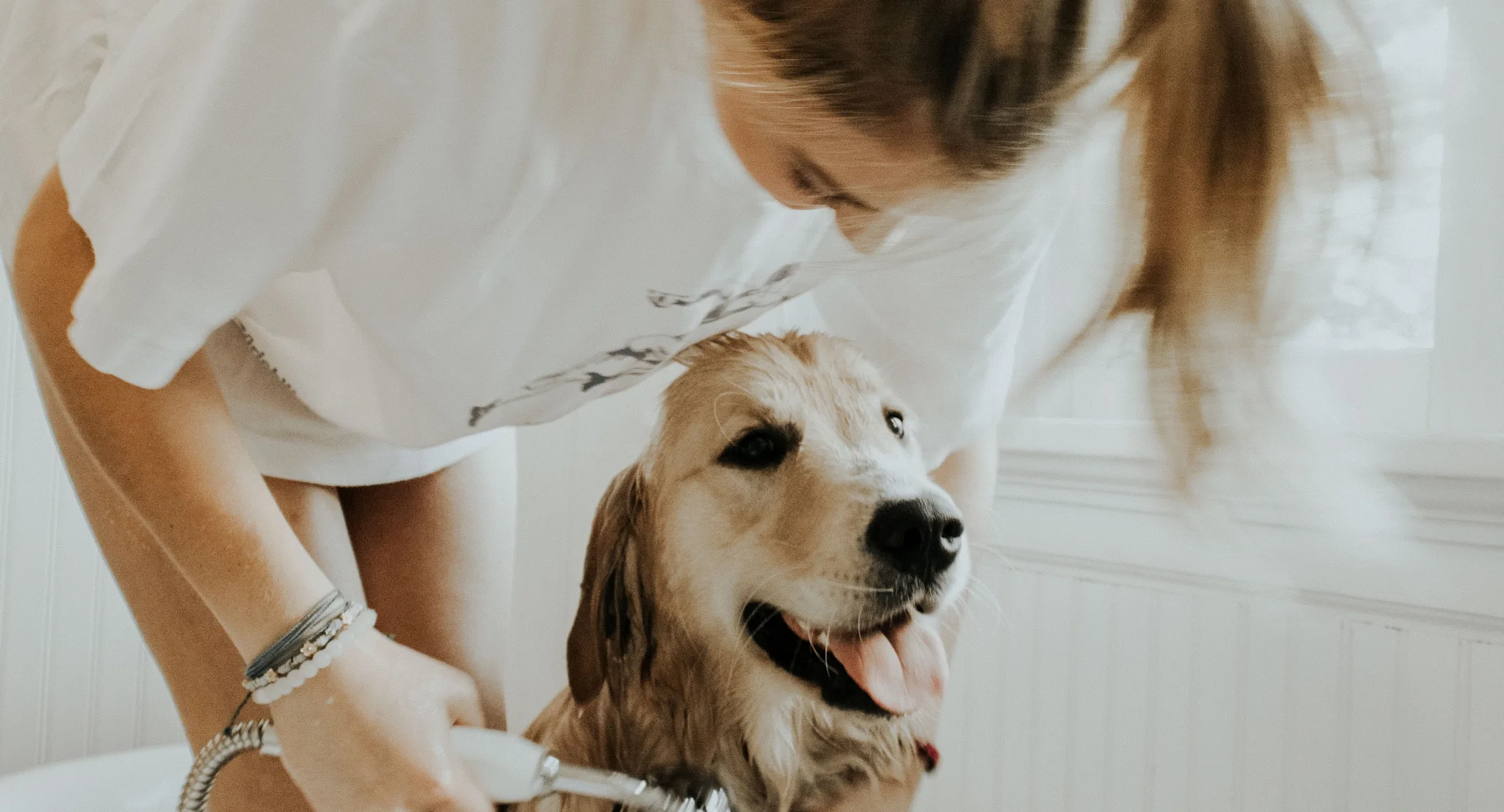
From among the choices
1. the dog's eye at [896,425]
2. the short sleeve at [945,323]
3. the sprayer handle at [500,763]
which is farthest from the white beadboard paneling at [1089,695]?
the sprayer handle at [500,763]

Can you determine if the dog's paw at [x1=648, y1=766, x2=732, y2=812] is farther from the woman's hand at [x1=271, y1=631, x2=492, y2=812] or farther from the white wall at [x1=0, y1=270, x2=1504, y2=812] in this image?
the white wall at [x1=0, y1=270, x2=1504, y2=812]

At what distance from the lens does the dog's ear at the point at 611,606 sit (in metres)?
0.77

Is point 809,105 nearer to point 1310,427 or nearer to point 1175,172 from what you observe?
point 1175,172

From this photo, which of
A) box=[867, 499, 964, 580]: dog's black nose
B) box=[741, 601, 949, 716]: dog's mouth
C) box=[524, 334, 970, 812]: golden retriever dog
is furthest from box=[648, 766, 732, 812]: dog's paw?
box=[867, 499, 964, 580]: dog's black nose

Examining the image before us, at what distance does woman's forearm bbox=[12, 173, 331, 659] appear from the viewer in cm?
58

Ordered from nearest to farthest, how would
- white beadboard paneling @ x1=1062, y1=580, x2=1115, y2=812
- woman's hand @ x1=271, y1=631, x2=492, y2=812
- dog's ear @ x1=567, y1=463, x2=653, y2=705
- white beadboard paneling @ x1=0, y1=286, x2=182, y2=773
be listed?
woman's hand @ x1=271, y1=631, x2=492, y2=812, dog's ear @ x1=567, y1=463, x2=653, y2=705, white beadboard paneling @ x1=1062, y1=580, x2=1115, y2=812, white beadboard paneling @ x1=0, y1=286, x2=182, y2=773

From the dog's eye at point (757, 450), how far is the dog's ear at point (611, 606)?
0.29ft

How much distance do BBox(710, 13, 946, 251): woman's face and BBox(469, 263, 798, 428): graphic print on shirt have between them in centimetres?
13

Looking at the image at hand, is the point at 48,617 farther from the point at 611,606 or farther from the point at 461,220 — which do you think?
the point at 461,220

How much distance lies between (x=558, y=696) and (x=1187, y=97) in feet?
2.19

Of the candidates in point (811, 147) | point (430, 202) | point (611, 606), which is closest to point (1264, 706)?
point (611, 606)

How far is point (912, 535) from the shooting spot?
65 cm

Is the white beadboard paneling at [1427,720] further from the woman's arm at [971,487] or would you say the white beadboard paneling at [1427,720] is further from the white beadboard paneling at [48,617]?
the white beadboard paneling at [48,617]

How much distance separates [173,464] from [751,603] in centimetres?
38
